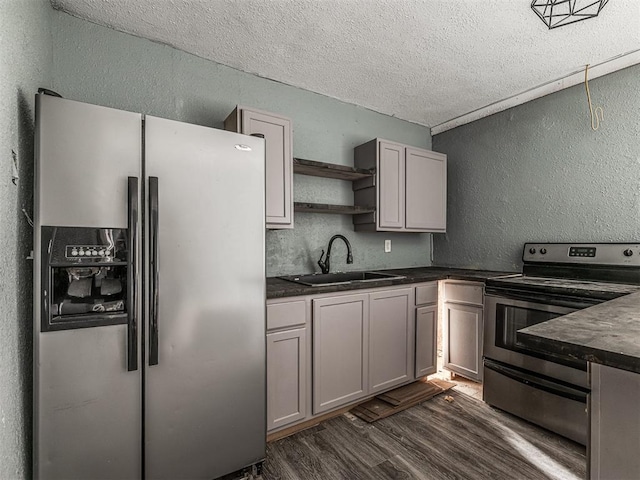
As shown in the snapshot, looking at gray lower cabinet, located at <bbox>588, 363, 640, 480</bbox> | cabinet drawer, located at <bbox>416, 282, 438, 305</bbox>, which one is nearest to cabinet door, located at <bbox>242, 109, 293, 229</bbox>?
cabinet drawer, located at <bbox>416, 282, 438, 305</bbox>

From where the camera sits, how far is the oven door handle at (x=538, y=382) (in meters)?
1.87

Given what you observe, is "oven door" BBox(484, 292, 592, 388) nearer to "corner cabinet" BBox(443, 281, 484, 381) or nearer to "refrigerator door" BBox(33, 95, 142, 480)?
"corner cabinet" BBox(443, 281, 484, 381)

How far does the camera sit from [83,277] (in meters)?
1.26

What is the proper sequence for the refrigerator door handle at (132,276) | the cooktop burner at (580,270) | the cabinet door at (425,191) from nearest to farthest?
the refrigerator door handle at (132,276), the cooktop burner at (580,270), the cabinet door at (425,191)

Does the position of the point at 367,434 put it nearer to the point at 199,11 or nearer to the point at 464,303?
the point at 464,303

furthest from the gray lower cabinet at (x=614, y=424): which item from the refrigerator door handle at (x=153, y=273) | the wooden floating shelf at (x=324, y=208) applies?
the wooden floating shelf at (x=324, y=208)

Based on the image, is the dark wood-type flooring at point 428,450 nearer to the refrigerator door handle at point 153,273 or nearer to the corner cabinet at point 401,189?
the refrigerator door handle at point 153,273

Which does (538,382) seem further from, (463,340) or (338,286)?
(338,286)

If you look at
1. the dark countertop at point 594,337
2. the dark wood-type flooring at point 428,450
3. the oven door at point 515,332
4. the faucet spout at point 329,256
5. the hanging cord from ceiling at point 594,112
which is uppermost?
the hanging cord from ceiling at point 594,112

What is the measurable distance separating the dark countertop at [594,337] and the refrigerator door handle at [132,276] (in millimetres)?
1427

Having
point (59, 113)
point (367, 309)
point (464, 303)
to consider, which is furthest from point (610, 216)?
point (59, 113)

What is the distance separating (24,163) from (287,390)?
1709mm

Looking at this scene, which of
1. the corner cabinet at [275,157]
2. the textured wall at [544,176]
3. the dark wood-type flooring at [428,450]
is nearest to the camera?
the dark wood-type flooring at [428,450]

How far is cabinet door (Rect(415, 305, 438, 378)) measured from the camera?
8.41 ft
